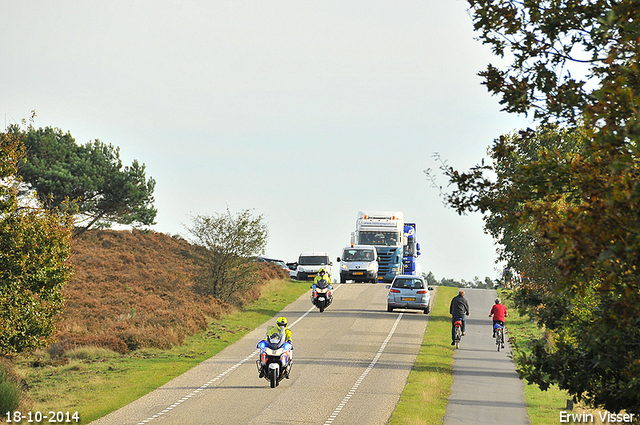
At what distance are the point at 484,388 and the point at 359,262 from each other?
2483 centimetres

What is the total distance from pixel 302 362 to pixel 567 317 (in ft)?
44.7

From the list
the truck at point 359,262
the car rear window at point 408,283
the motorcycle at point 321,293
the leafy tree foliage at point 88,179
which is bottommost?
the motorcycle at point 321,293

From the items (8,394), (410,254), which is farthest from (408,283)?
(8,394)

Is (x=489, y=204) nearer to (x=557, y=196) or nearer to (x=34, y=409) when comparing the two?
(x=557, y=196)

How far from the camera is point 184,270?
4906 cm

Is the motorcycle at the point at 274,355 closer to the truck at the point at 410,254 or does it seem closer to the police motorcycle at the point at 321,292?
the police motorcycle at the point at 321,292

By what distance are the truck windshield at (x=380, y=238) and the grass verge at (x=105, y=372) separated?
1444cm

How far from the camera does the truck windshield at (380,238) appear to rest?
43625 millimetres

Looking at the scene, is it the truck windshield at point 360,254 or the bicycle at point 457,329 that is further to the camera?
the truck windshield at point 360,254

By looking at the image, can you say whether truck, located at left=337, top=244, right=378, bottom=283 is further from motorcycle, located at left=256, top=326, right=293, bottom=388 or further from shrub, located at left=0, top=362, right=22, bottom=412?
shrub, located at left=0, top=362, right=22, bottom=412

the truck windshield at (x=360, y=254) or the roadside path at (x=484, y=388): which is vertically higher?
the truck windshield at (x=360, y=254)

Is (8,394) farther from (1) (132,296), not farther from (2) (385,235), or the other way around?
(2) (385,235)

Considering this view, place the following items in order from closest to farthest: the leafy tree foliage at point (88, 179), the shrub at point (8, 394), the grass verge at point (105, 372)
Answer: the shrub at point (8, 394)
the grass verge at point (105, 372)
the leafy tree foliage at point (88, 179)

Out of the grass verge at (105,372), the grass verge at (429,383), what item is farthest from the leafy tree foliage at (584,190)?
the grass verge at (105,372)
